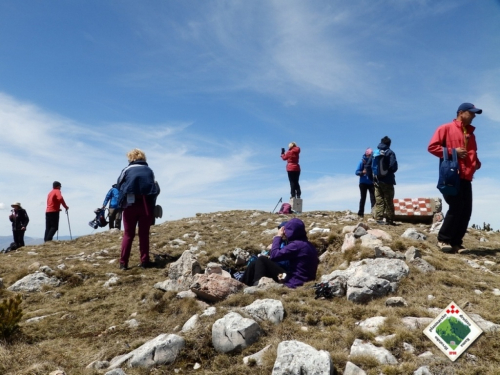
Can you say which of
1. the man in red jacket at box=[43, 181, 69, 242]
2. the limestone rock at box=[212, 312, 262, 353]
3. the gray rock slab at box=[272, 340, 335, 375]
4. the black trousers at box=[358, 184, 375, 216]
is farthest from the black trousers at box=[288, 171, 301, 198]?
the gray rock slab at box=[272, 340, 335, 375]

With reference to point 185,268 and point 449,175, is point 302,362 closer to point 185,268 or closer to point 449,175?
point 185,268

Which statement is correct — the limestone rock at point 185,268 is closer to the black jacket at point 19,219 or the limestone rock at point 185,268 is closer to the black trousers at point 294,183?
the black trousers at point 294,183

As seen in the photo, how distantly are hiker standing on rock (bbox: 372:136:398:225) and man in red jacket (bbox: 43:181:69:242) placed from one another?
14.0 metres

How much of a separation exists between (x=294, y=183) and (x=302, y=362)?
601 inches

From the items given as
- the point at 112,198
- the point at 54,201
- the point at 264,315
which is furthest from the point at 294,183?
the point at 264,315

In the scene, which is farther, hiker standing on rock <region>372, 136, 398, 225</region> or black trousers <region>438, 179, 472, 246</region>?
hiker standing on rock <region>372, 136, 398, 225</region>

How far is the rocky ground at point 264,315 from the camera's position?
4.07 meters

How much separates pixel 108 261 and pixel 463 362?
9.93 metres

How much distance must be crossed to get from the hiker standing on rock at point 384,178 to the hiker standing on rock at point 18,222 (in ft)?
54.8

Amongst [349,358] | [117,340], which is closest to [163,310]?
[117,340]

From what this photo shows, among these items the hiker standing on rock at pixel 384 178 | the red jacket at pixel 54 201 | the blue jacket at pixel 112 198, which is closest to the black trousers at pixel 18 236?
the red jacket at pixel 54 201

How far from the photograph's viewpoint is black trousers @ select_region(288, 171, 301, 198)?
18500 millimetres

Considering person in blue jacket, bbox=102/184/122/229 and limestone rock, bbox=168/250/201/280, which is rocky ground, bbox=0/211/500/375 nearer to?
limestone rock, bbox=168/250/201/280

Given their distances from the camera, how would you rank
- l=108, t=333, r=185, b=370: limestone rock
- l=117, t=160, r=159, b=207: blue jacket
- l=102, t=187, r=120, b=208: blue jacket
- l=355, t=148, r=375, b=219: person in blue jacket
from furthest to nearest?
1. l=102, t=187, r=120, b=208: blue jacket
2. l=355, t=148, r=375, b=219: person in blue jacket
3. l=117, t=160, r=159, b=207: blue jacket
4. l=108, t=333, r=185, b=370: limestone rock
